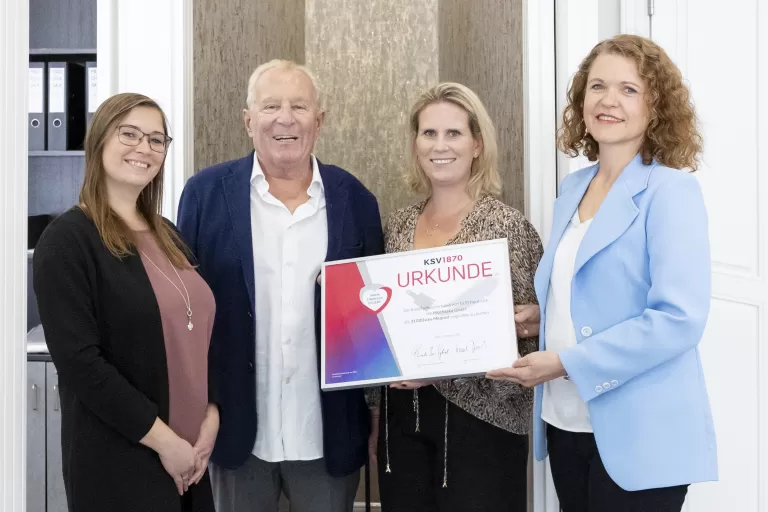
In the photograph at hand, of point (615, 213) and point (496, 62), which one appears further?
point (496, 62)

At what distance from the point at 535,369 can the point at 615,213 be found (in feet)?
1.16

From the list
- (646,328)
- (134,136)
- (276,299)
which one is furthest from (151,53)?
(646,328)

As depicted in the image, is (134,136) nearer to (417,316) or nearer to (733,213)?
(417,316)

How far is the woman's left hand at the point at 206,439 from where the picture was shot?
1.66 meters

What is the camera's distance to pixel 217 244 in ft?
6.33

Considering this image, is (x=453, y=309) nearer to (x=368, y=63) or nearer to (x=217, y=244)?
(x=217, y=244)

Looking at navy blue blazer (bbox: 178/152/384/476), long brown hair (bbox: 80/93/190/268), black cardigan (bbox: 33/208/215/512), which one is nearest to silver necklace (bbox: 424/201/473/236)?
navy blue blazer (bbox: 178/152/384/476)

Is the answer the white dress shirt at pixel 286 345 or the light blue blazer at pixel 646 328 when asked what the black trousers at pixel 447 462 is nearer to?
the white dress shirt at pixel 286 345

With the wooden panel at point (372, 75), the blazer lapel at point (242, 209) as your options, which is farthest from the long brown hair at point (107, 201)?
→ the wooden panel at point (372, 75)

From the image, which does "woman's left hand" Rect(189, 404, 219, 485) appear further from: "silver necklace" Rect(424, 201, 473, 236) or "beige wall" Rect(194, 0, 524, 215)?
"beige wall" Rect(194, 0, 524, 215)

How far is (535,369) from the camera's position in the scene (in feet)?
5.16

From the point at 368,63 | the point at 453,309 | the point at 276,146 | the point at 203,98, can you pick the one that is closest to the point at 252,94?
the point at 276,146

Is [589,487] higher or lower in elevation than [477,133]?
lower

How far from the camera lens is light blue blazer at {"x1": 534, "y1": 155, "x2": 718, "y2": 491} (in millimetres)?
1425
